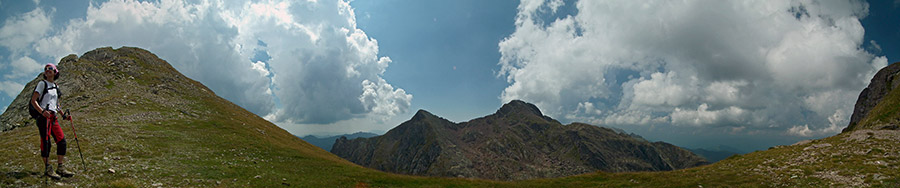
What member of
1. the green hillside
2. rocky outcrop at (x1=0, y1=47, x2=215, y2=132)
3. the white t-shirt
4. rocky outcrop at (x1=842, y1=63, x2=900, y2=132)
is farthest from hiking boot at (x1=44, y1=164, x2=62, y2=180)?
rocky outcrop at (x1=842, y1=63, x2=900, y2=132)

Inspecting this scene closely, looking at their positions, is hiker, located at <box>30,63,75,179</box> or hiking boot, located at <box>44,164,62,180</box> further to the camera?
hiking boot, located at <box>44,164,62,180</box>

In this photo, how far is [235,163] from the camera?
29.8 m

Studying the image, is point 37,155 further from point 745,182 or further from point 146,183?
point 745,182

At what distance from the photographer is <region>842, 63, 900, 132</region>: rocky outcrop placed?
93.8m

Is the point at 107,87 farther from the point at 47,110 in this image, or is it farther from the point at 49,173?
the point at 47,110

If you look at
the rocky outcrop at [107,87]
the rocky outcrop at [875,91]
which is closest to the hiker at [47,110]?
the rocky outcrop at [107,87]

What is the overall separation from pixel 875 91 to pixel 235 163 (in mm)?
182668

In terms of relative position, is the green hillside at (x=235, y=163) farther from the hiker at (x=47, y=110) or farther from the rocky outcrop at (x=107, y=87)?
the hiker at (x=47, y=110)

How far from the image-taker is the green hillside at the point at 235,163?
802 inches

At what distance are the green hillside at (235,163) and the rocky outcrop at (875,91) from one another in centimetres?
7317

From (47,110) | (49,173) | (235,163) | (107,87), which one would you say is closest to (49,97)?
(47,110)

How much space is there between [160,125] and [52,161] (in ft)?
91.7

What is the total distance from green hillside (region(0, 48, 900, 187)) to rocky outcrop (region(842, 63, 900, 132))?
73.2 metres

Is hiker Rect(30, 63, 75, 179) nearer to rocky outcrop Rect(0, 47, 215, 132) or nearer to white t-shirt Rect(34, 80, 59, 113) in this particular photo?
white t-shirt Rect(34, 80, 59, 113)
